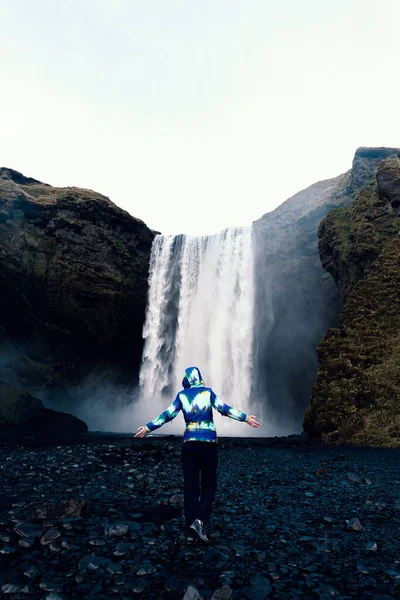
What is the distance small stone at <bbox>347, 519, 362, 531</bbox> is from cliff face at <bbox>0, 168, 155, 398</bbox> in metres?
38.0

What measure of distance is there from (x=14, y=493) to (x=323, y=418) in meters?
16.4

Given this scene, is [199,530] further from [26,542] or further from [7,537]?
[7,537]

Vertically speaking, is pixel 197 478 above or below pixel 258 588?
above

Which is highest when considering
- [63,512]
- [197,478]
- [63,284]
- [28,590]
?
[63,284]

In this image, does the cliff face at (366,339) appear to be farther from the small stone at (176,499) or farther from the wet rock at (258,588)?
the wet rock at (258,588)

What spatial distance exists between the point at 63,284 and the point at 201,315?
51.7 ft

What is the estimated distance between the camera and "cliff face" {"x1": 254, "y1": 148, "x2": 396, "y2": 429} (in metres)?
41.5

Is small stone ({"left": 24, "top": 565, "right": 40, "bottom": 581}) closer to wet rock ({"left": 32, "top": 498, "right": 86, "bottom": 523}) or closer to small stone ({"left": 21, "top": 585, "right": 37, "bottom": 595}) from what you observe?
small stone ({"left": 21, "top": 585, "right": 37, "bottom": 595})

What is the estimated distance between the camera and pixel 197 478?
17.8ft

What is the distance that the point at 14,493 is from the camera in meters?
7.62

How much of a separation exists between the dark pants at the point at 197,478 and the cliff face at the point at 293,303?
32.4m

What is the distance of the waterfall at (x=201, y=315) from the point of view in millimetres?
40844

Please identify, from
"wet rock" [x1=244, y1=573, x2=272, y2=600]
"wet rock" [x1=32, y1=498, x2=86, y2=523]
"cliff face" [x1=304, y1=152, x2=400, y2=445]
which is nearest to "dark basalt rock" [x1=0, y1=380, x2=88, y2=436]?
"cliff face" [x1=304, y1=152, x2=400, y2=445]

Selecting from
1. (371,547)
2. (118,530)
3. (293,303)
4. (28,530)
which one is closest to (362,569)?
(371,547)
